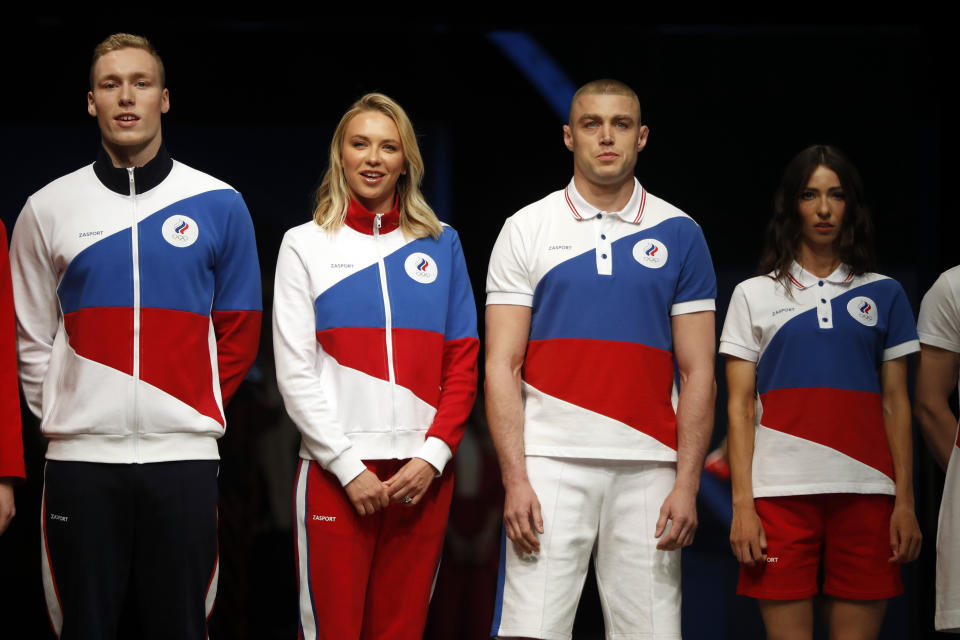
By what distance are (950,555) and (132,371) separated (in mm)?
2279

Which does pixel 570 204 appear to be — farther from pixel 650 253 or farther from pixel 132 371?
pixel 132 371

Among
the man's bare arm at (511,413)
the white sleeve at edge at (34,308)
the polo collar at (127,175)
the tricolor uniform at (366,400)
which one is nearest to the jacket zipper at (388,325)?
Answer: the tricolor uniform at (366,400)

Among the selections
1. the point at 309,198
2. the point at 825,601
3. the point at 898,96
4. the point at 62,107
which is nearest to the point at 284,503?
the point at 309,198

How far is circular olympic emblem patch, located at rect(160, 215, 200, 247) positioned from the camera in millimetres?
2750

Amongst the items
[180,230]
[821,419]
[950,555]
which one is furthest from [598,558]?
[180,230]

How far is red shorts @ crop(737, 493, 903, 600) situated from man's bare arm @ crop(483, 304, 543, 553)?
68cm

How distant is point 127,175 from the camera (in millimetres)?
2787

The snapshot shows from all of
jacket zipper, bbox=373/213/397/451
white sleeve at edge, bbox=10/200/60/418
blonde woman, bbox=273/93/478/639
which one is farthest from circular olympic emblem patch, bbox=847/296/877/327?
white sleeve at edge, bbox=10/200/60/418

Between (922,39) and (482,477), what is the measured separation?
222 centimetres

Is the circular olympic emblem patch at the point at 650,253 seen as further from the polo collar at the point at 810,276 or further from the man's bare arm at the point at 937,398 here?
the man's bare arm at the point at 937,398

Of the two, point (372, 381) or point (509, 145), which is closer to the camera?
point (372, 381)

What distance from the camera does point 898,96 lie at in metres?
3.83

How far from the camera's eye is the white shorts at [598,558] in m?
2.76

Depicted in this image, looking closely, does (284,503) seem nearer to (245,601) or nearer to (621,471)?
(245,601)
